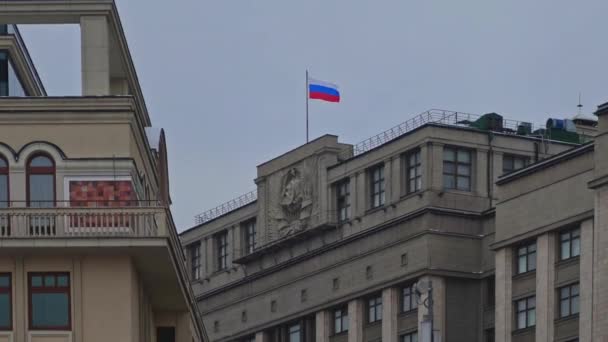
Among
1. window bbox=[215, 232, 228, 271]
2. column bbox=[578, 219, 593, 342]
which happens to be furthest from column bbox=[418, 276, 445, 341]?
window bbox=[215, 232, 228, 271]

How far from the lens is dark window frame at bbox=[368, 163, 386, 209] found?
140m

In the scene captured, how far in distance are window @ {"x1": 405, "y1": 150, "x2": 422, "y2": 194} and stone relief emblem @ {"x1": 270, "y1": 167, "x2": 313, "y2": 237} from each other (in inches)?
401

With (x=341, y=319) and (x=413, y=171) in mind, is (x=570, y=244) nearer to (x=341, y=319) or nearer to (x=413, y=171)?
(x=413, y=171)

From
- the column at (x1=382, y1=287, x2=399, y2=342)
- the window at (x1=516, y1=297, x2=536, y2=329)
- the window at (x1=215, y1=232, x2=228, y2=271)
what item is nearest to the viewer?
the window at (x1=516, y1=297, x2=536, y2=329)

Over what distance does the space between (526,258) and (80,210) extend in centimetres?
6602

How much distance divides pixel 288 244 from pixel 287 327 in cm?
538

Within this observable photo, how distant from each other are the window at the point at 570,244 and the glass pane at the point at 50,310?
61.9 meters

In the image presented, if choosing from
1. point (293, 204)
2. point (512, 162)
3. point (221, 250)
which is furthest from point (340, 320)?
point (221, 250)

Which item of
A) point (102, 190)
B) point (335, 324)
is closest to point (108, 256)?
point (102, 190)

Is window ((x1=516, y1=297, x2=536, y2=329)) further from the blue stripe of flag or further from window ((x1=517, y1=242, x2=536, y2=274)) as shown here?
the blue stripe of flag

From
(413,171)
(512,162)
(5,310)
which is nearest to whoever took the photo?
(5,310)

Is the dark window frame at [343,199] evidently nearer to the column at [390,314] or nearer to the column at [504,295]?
the column at [390,314]

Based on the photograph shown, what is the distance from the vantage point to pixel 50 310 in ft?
207

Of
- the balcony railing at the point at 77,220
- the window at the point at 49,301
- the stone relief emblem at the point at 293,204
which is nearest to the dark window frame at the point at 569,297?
the stone relief emblem at the point at 293,204
